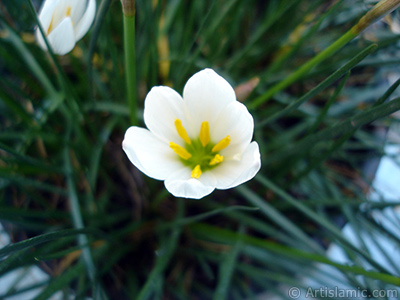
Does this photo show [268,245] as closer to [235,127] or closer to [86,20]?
[235,127]

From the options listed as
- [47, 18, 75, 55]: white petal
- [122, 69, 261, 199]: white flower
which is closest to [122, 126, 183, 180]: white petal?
[122, 69, 261, 199]: white flower

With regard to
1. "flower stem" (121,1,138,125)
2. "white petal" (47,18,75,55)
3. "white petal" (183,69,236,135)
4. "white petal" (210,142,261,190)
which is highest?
"white petal" (47,18,75,55)

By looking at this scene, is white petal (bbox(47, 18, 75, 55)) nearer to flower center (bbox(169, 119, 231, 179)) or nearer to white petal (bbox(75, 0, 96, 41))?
white petal (bbox(75, 0, 96, 41))

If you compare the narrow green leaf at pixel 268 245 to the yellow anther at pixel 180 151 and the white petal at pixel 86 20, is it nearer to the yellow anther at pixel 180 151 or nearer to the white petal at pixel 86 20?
the yellow anther at pixel 180 151

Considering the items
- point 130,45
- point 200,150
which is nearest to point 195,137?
point 200,150

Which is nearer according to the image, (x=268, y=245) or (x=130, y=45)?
(x=130, y=45)

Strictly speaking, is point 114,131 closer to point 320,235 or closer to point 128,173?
point 128,173

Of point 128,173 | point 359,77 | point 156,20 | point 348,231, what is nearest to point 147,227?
point 128,173
